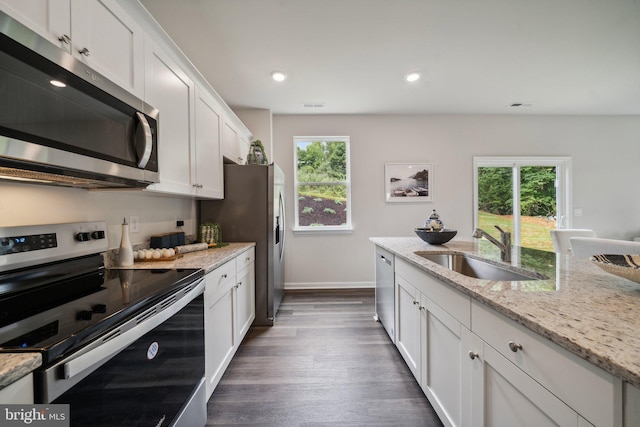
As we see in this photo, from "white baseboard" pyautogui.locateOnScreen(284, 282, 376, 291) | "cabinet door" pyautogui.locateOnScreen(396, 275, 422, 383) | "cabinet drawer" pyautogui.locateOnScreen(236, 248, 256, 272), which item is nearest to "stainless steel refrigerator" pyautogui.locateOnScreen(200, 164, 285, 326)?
"cabinet drawer" pyautogui.locateOnScreen(236, 248, 256, 272)

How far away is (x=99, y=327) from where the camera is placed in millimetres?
692

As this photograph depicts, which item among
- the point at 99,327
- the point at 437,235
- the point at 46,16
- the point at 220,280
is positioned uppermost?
the point at 46,16

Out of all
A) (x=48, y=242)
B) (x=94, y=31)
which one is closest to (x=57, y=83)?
(x=94, y=31)

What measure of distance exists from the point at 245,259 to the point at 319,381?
3.65 ft

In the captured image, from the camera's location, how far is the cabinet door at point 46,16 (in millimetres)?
792

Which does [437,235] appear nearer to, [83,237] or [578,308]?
[578,308]

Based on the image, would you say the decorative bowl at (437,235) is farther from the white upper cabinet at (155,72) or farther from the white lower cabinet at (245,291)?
the white upper cabinet at (155,72)

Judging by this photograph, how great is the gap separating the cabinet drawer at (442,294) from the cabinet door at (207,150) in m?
1.68

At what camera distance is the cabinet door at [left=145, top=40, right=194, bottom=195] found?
1424 millimetres

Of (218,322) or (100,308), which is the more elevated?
(100,308)

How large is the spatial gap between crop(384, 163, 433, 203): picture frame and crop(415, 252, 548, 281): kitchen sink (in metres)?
2.01

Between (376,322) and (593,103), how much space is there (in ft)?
14.1

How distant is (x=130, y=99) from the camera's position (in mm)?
1131

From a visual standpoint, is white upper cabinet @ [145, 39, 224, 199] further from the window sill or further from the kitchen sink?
the kitchen sink
